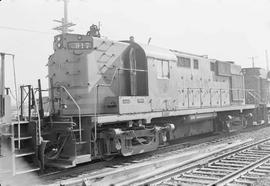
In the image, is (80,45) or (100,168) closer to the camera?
(100,168)

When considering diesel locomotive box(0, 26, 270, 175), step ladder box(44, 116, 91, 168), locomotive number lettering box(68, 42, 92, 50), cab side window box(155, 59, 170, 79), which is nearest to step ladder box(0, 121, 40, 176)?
diesel locomotive box(0, 26, 270, 175)

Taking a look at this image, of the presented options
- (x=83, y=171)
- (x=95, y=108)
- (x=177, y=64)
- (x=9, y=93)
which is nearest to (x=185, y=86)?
(x=177, y=64)

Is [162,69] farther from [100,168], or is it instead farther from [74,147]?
[74,147]

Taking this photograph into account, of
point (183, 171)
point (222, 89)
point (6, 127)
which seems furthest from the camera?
point (222, 89)

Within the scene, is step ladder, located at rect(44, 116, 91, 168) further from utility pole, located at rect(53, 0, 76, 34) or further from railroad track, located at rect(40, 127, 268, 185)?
utility pole, located at rect(53, 0, 76, 34)

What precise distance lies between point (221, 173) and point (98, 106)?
3525mm

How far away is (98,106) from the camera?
350 inches

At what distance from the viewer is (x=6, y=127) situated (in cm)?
678

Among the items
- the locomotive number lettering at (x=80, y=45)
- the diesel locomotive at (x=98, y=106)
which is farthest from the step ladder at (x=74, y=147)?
the locomotive number lettering at (x=80, y=45)

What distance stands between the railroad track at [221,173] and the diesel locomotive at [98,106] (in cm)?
182

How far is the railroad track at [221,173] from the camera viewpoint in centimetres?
667

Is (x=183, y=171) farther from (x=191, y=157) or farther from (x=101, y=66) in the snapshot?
(x=101, y=66)

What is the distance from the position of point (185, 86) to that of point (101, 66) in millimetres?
4156

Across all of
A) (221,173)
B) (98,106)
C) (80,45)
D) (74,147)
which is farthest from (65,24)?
(221,173)
